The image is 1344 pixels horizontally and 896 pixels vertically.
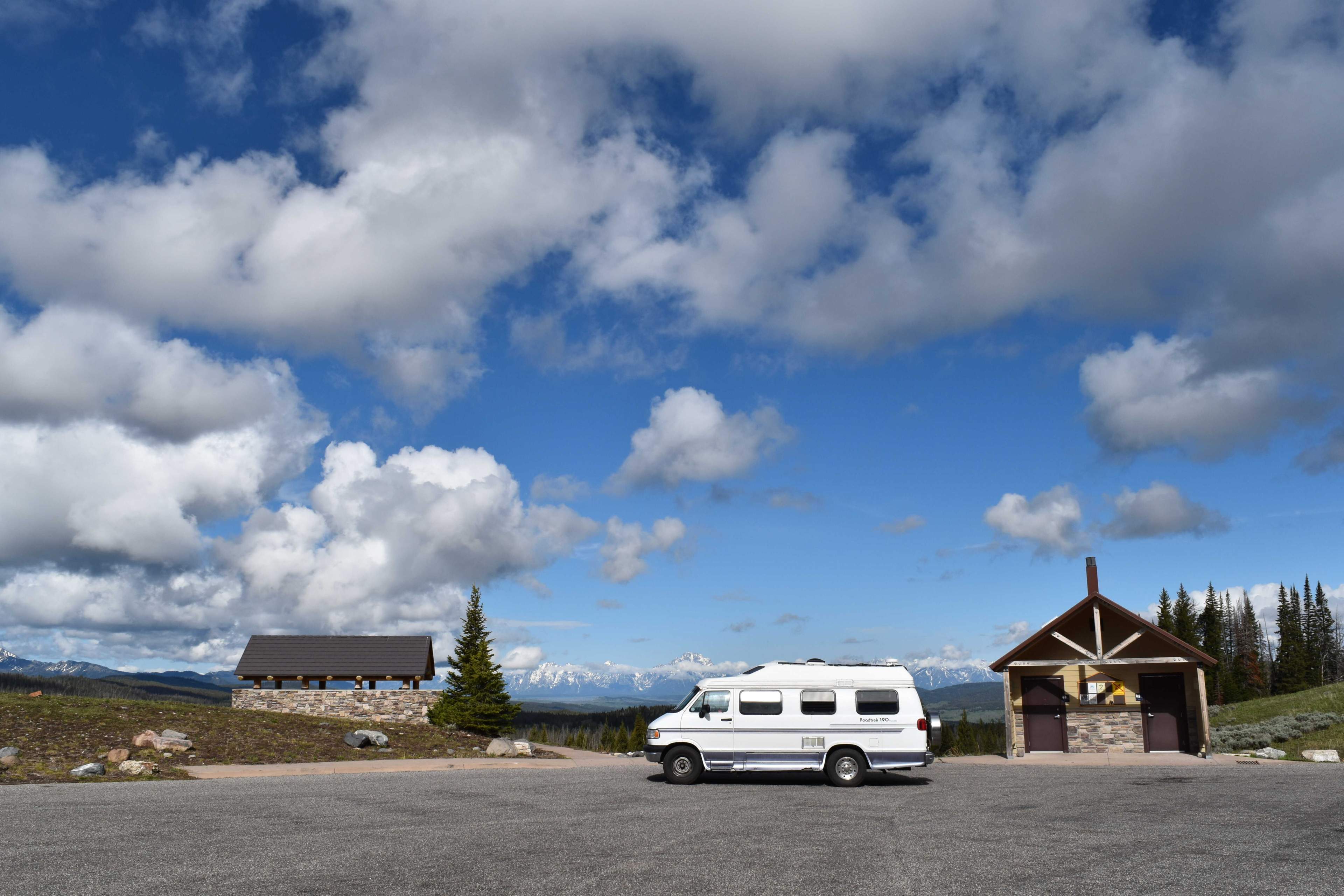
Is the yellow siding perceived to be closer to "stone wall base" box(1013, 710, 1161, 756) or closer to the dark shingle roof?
"stone wall base" box(1013, 710, 1161, 756)

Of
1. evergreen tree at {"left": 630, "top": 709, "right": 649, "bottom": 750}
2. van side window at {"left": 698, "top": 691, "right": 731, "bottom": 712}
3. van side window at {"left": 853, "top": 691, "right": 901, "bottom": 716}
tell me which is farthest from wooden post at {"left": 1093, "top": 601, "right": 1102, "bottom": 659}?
evergreen tree at {"left": 630, "top": 709, "right": 649, "bottom": 750}

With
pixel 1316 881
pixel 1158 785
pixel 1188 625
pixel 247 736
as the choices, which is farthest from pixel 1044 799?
pixel 1188 625

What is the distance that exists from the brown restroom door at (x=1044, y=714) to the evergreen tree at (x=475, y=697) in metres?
19.2

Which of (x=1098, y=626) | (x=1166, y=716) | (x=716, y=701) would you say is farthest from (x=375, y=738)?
(x=1166, y=716)

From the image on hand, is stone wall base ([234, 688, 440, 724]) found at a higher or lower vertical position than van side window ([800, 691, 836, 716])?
lower

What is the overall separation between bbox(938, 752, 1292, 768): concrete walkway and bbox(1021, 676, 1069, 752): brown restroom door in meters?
0.30

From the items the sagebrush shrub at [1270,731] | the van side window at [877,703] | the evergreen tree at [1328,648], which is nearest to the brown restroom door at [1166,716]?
the sagebrush shrub at [1270,731]

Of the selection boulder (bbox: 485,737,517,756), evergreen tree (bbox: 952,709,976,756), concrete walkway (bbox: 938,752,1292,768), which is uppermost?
concrete walkway (bbox: 938,752,1292,768)

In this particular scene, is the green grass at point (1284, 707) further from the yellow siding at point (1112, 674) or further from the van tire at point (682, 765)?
the van tire at point (682, 765)

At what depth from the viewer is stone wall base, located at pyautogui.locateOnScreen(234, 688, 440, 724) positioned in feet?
124

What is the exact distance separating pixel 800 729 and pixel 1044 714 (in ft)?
44.1

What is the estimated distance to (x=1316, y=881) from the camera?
355 inches

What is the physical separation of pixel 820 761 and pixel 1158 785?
7201mm

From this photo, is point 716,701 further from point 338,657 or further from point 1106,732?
point 338,657
